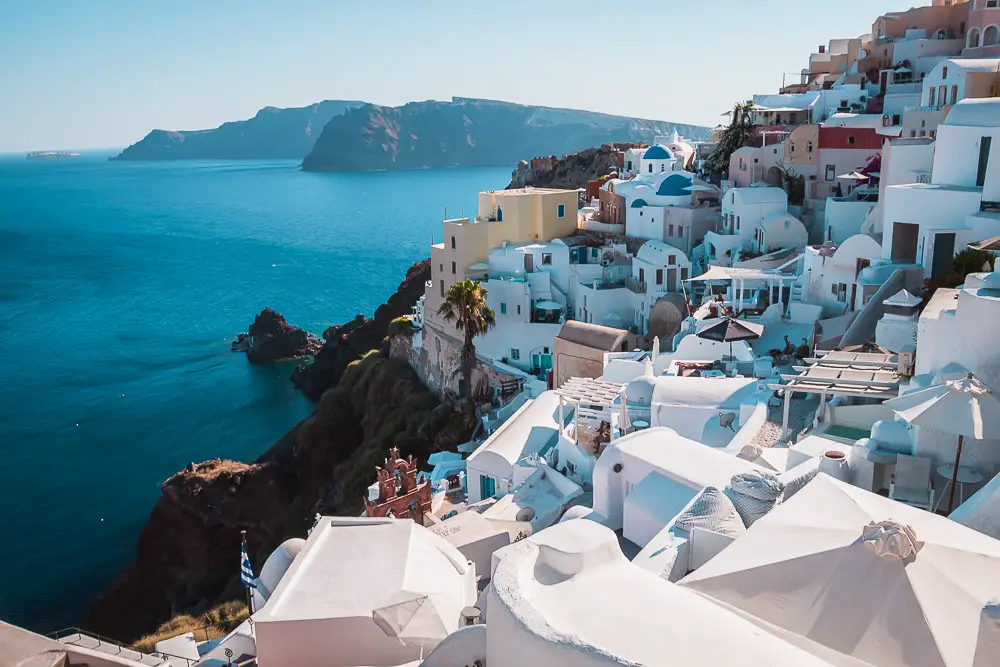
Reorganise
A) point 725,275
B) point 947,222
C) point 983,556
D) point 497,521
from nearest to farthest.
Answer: point 983,556 < point 497,521 < point 947,222 < point 725,275

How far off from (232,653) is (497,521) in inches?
250

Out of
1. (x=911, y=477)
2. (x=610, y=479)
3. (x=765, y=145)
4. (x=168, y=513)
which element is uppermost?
(x=765, y=145)

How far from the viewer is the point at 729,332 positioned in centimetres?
2112

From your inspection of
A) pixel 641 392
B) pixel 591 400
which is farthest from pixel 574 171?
pixel 641 392

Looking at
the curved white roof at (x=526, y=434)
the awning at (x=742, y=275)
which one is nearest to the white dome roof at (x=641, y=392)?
the curved white roof at (x=526, y=434)

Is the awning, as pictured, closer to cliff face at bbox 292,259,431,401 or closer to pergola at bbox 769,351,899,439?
pergola at bbox 769,351,899,439

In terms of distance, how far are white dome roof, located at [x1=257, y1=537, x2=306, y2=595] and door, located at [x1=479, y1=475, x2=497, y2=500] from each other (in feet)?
27.0

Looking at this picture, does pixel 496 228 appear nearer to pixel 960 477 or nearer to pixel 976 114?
pixel 976 114

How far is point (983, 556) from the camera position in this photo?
25.9 ft

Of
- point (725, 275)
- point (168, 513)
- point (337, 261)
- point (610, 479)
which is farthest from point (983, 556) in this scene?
point (337, 261)

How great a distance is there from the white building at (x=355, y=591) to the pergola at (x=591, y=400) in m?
7.16

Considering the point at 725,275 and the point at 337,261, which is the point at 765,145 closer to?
the point at 725,275

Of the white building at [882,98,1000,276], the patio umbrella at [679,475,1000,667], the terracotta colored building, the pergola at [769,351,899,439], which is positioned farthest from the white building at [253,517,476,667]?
the white building at [882,98,1000,276]

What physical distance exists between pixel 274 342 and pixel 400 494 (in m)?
44.7
